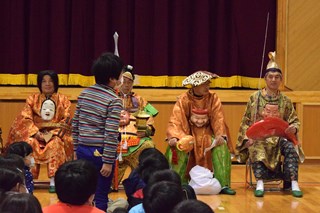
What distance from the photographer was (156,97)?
7883 mm

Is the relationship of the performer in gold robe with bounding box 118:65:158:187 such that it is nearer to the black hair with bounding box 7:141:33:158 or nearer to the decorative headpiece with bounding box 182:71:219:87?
the decorative headpiece with bounding box 182:71:219:87

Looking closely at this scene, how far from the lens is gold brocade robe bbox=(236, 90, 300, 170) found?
609 centimetres

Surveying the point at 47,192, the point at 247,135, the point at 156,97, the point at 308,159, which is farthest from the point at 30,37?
the point at 308,159

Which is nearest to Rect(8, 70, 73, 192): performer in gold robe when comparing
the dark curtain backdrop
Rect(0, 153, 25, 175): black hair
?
the dark curtain backdrop

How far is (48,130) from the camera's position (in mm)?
6273

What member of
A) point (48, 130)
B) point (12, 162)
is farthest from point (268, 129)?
point (12, 162)

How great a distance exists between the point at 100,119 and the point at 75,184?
1179 mm

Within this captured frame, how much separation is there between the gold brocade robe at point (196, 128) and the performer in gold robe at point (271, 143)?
0.95ft

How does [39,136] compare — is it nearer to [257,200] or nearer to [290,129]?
[257,200]

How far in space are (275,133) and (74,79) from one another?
292 cm

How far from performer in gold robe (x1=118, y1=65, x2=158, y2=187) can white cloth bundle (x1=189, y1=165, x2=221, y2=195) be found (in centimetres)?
48

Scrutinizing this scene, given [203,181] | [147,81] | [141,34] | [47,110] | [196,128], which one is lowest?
[203,181]

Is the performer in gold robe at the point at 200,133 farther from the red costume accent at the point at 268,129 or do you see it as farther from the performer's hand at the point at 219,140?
the red costume accent at the point at 268,129

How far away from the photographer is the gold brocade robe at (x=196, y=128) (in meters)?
6.13
